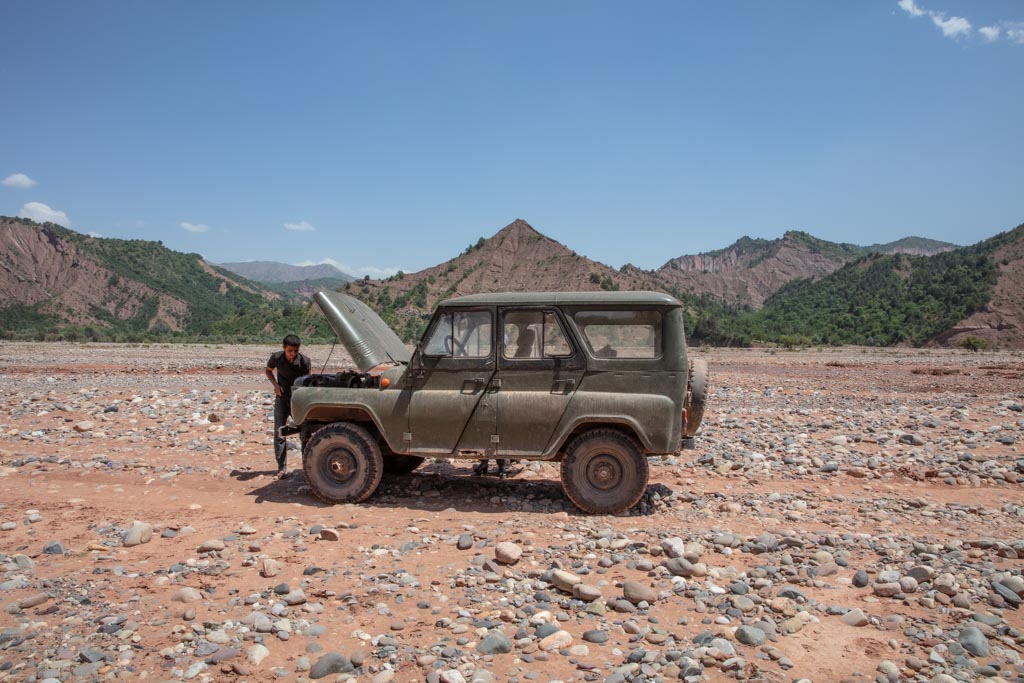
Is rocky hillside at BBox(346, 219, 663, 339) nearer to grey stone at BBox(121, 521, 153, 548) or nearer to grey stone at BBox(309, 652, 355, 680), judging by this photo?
grey stone at BBox(121, 521, 153, 548)

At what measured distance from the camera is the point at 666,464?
9.12 metres

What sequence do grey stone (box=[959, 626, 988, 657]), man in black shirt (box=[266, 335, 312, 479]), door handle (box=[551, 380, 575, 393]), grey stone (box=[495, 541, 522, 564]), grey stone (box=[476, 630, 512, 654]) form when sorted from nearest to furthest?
1. grey stone (box=[959, 626, 988, 657])
2. grey stone (box=[476, 630, 512, 654])
3. grey stone (box=[495, 541, 522, 564])
4. door handle (box=[551, 380, 575, 393])
5. man in black shirt (box=[266, 335, 312, 479])

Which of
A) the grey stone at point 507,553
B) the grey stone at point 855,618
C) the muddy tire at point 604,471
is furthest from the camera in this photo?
the muddy tire at point 604,471

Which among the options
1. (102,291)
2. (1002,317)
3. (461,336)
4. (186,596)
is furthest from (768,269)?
(186,596)

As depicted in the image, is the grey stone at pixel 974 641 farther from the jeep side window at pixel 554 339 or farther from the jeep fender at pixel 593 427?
the jeep side window at pixel 554 339

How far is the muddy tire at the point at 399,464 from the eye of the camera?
7989 mm

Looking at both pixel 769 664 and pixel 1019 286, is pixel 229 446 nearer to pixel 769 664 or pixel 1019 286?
pixel 769 664

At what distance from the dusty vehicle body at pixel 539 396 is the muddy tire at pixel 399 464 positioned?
0.97 m

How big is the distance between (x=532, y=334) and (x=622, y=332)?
0.94 m

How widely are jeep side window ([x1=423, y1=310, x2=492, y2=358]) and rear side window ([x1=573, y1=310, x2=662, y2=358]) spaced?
991mm

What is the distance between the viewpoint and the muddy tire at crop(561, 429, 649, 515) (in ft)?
21.3

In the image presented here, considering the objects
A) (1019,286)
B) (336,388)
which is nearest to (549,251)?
(1019,286)

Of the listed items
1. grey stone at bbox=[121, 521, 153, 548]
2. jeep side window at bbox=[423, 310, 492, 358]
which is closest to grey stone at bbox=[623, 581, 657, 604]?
jeep side window at bbox=[423, 310, 492, 358]

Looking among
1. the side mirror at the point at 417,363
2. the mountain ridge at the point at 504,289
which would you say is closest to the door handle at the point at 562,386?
the side mirror at the point at 417,363
